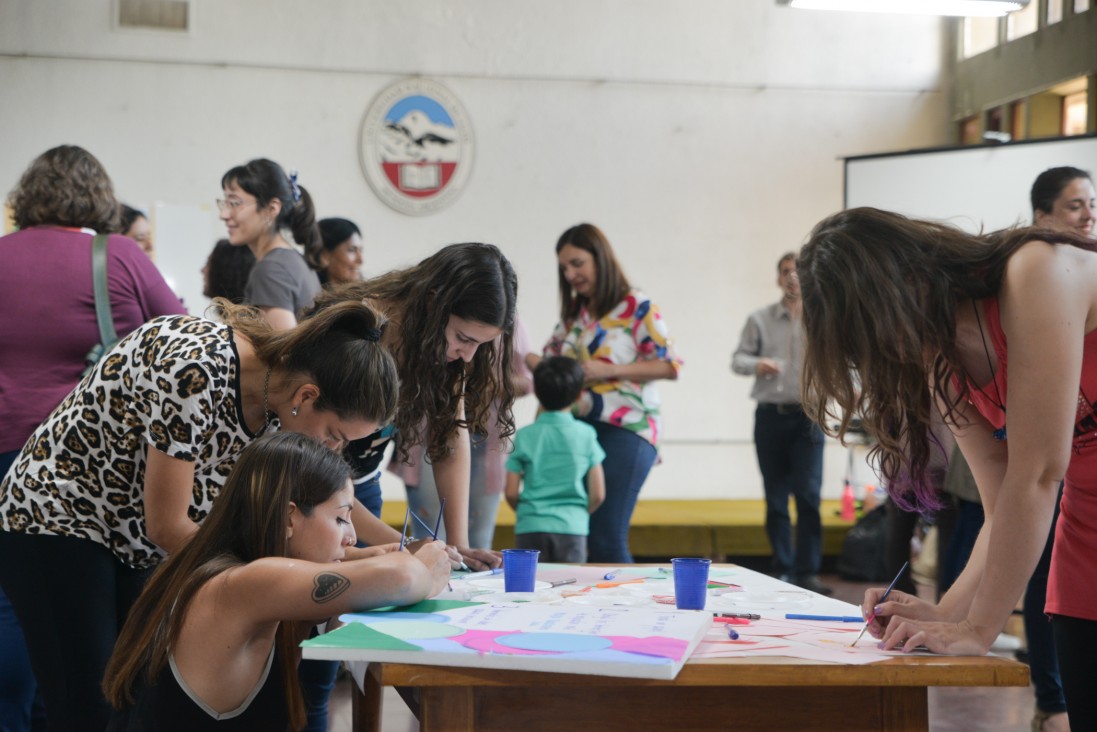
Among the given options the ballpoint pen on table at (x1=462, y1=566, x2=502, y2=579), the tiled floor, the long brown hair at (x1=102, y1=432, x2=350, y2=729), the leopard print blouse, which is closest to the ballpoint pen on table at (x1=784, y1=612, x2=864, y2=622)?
the ballpoint pen on table at (x1=462, y1=566, x2=502, y2=579)

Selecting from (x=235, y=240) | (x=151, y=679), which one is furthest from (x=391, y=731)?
(x=151, y=679)

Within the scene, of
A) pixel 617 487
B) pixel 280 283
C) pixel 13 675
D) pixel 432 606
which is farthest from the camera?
pixel 617 487

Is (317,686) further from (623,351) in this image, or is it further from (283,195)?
(623,351)

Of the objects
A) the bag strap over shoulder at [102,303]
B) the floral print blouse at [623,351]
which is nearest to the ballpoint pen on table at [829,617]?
the bag strap over shoulder at [102,303]

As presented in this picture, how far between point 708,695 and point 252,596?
2.07 feet

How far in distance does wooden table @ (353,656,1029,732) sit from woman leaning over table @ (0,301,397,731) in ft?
1.66

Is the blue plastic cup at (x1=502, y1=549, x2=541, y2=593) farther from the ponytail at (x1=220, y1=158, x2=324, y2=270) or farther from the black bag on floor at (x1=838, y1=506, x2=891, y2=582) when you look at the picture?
the black bag on floor at (x1=838, y1=506, x2=891, y2=582)

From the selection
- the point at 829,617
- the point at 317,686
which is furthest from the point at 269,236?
the point at 829,617

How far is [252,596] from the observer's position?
5.30 ft

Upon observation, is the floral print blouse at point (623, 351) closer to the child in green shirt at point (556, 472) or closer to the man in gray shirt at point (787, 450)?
the child in green shirt at point (556, 472)

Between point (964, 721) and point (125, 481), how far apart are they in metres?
2.57

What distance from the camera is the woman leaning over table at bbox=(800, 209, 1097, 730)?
1.51 m

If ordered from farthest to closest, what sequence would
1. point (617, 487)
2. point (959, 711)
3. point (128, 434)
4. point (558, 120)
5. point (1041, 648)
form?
point (558, 120) → point (617, 487) → point (959, 711) → point (1041, 648) → point (128, 434)

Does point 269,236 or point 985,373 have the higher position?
point 269,236
